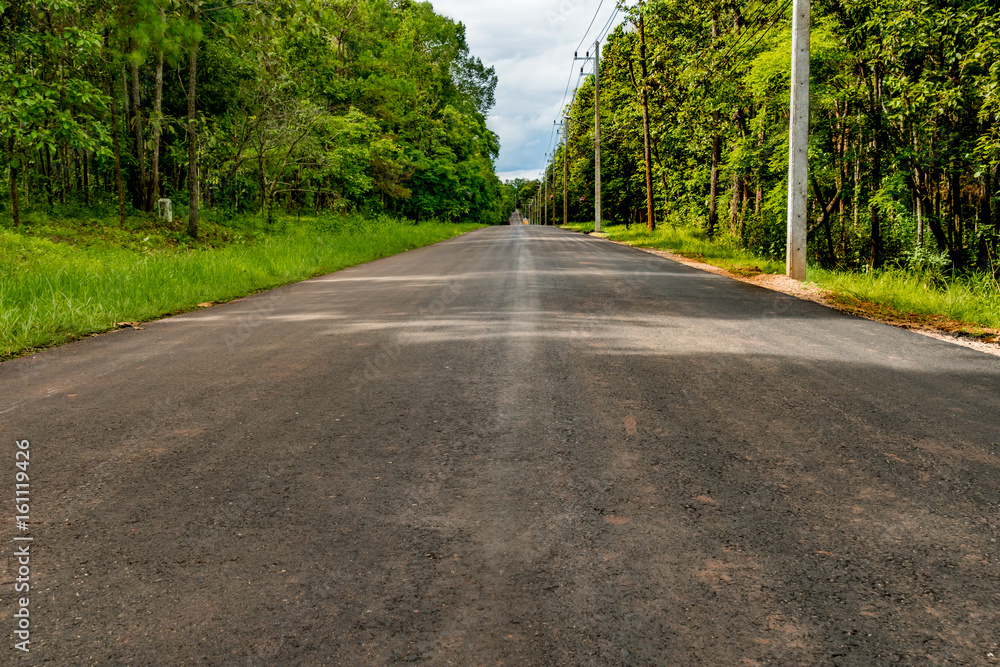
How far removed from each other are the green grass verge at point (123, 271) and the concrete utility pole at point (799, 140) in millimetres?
9370

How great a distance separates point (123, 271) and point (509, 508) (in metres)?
9.53

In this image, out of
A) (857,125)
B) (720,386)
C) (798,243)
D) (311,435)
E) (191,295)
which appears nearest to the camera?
(311,435)

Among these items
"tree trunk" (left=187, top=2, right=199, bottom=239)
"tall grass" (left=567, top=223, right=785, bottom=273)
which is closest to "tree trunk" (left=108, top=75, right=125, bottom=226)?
"tree trunk" (left=187, top=2, right=199, bottom=239)

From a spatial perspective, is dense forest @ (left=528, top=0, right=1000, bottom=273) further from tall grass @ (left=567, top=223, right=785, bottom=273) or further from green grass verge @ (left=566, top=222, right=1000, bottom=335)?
green grass verge @ (left=566, top=222, right=1000, bottom=335)

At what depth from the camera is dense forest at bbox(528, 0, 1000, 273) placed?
10922mm

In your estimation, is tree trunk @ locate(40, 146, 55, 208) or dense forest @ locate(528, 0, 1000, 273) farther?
tree trunk @ locate(40, 146, 55, 208)

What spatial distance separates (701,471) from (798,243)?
9.80 m

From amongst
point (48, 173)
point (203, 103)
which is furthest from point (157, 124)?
point (48, 173)

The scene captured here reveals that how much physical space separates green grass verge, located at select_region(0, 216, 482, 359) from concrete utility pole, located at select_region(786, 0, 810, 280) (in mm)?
9370

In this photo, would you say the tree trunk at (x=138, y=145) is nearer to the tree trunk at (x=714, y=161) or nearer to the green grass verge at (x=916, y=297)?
the green grass verge at (x=916, y=297)

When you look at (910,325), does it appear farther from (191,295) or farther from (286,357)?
(191,295)

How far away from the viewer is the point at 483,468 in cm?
298

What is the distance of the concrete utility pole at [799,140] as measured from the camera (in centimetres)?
1109

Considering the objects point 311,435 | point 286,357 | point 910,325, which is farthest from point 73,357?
point 910,325
